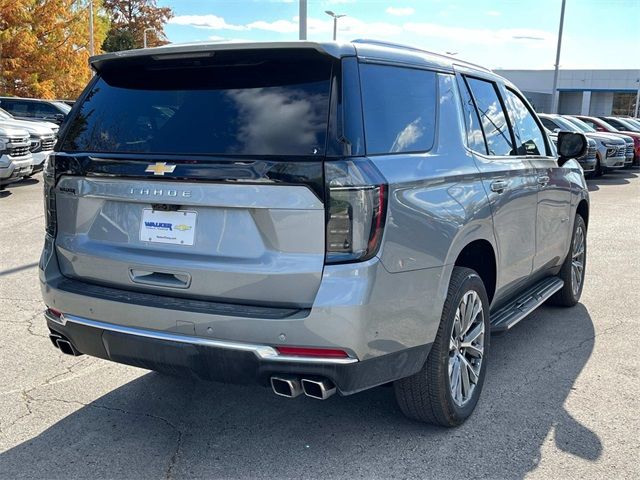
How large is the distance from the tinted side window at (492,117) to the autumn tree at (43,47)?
28.6 metres

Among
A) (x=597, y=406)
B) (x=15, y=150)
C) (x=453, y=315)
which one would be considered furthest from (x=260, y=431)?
(x=15, y=150)

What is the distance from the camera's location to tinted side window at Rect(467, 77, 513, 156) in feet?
13.4

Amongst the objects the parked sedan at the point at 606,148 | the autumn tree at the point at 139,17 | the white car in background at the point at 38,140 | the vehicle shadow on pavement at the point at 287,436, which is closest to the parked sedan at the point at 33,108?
the white car in background at the point at 38,140

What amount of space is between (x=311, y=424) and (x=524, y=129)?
8.83 feet

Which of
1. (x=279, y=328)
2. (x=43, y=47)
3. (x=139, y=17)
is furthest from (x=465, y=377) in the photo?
(x=139, y=17)

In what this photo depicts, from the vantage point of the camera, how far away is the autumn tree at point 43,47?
95.1 ft

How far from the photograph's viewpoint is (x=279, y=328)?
2768mm

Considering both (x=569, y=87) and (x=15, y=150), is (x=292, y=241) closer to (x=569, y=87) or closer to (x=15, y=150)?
(x=15, y=150)

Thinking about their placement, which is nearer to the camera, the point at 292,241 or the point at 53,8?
the point at 292,241

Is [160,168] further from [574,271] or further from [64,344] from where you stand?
[574,271]

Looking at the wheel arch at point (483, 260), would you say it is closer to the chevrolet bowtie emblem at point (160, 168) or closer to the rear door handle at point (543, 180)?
the rear door handle at point (543, 180)

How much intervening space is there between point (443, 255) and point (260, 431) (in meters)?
1.35

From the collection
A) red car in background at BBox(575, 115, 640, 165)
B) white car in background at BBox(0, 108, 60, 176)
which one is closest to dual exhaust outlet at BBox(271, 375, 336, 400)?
white car in background at BBox(0, 108, 60, 176)

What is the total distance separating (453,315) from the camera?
131 inches
